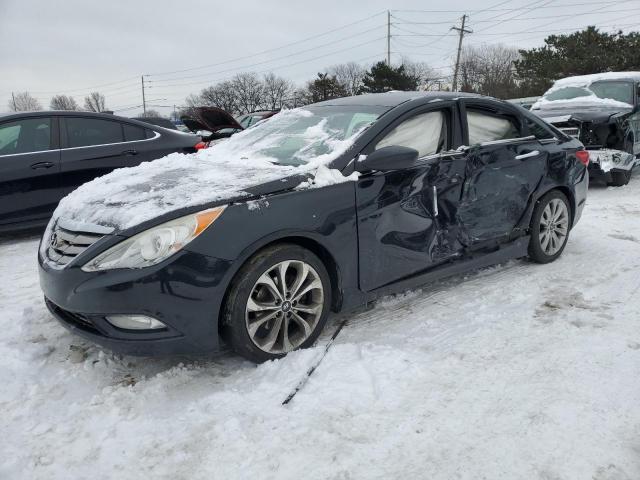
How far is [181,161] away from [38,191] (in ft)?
8.39

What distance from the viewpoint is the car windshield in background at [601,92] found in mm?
Result: 8508

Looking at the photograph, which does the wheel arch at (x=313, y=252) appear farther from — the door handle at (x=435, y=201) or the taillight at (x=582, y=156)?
the taillight at (x=582, y=156)

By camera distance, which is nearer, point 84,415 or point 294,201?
point 84,415

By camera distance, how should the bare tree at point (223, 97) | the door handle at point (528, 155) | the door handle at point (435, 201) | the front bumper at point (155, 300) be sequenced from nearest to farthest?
1. the front bumper at point (155, 300)
2. the door handle at point (435, 201)
3. the door handle at point (528, 155)
4. the bare tree at point (223, 97)

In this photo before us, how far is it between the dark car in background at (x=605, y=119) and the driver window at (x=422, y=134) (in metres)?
5.24

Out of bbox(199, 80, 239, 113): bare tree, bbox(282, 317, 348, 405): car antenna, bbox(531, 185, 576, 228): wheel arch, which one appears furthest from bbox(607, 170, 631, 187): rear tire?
bbox(199, 80, 239, 113): bare tree

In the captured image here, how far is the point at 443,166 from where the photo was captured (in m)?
3.43

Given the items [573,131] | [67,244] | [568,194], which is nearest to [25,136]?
[67,244]

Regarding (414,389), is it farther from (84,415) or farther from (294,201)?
(84,415)

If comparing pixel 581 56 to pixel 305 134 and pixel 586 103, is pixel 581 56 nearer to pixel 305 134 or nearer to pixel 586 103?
pixel 586 103

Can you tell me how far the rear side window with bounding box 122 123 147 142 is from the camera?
5996mm

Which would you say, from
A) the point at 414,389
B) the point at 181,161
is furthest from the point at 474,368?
the point at 181,161

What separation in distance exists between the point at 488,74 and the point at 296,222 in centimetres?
5779

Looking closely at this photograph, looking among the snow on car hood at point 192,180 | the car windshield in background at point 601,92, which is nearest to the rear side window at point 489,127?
the snow on car hood at point 192,180
